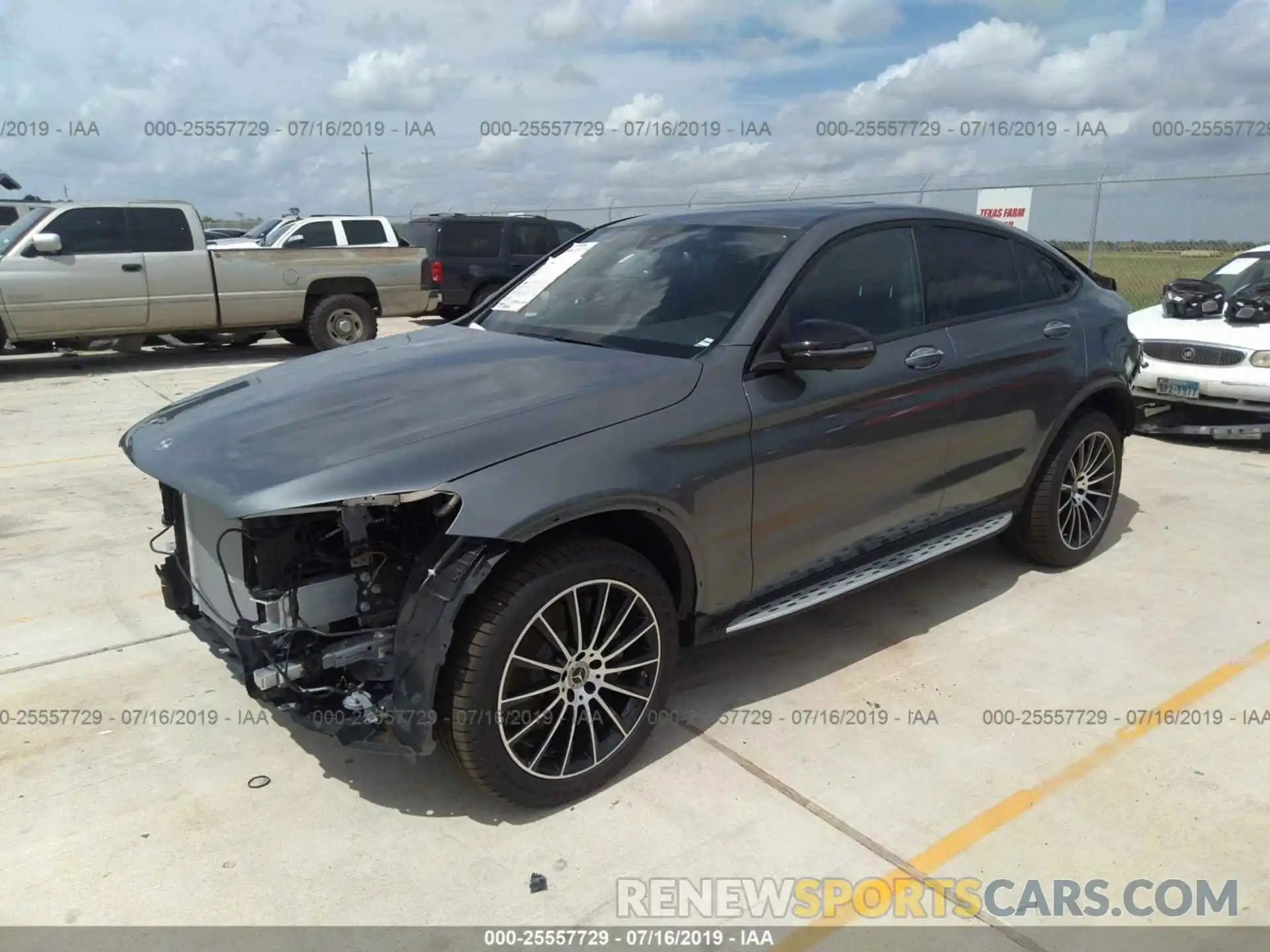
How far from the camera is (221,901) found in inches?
103

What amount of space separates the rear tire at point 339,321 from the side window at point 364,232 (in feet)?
11.4

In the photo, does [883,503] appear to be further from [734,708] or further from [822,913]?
[822,913]

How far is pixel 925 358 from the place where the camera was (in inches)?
154

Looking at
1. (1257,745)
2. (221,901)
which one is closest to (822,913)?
(221,901)

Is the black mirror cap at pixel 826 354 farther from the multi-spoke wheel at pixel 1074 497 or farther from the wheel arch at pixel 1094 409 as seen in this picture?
the multi-spoke wheel at pixel 1074 497

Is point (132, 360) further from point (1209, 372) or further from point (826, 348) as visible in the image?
point (1209, 372)

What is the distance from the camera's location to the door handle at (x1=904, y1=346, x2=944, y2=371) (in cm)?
386

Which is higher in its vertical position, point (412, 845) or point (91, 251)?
point (91, 251)

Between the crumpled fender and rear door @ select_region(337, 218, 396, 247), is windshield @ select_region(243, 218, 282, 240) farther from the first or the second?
the crumpled fender

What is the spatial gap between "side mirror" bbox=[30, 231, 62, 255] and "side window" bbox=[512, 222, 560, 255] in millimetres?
7112

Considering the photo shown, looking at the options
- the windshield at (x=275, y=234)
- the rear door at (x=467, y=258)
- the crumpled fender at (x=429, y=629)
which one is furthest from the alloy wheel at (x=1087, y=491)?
the windshield at (x=275, y=234)

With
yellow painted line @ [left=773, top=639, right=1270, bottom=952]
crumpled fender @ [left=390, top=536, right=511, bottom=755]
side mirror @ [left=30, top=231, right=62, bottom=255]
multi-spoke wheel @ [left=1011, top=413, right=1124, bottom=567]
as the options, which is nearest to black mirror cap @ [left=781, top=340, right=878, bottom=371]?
crumpled fender @ [left=390, top=536, right=511, bottom=755]

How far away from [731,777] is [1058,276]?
10.5 ft

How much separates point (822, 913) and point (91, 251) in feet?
38.2
